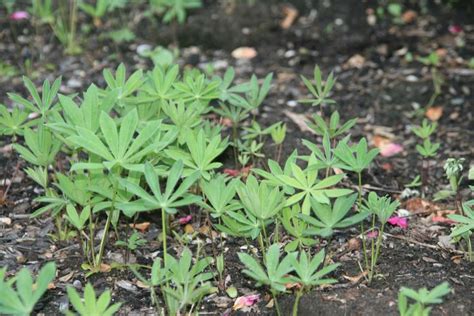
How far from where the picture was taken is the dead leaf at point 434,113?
3.78m

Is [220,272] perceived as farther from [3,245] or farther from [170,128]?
[3,245]

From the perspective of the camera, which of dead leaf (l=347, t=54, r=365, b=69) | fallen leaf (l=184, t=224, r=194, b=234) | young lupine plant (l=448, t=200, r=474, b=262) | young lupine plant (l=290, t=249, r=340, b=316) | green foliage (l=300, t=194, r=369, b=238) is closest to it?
young lupine plant (l=290, t=249, r=340, b=316)

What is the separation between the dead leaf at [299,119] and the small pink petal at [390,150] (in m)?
0.35

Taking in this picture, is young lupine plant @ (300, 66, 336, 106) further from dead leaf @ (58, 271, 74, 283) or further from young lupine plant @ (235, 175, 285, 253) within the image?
dead leaf @ (58, 271, 74, 283)

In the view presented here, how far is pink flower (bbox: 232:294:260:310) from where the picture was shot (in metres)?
2.33

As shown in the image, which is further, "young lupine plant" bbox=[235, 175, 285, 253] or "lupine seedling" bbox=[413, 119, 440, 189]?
"lupine seedling" bbox=[413, 119, 440, 189]

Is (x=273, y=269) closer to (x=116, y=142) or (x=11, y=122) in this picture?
(x=116, y=142)

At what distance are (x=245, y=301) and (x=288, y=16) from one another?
2.73m

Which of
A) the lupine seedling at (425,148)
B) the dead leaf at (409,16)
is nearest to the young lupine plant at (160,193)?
the lupine seedling at (425,148)

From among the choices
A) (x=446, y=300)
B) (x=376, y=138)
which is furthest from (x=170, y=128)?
(x=376, y=138)

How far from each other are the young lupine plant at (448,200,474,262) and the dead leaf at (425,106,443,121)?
1.27m

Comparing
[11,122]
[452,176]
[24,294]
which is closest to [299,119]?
[452,176]

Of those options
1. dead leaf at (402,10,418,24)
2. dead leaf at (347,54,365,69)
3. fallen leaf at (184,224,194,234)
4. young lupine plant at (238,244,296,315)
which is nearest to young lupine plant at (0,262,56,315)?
young lupine plant at (238,244,296,315)

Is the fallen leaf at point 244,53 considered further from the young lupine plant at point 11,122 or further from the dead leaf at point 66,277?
the dead leaf at point 66,277
